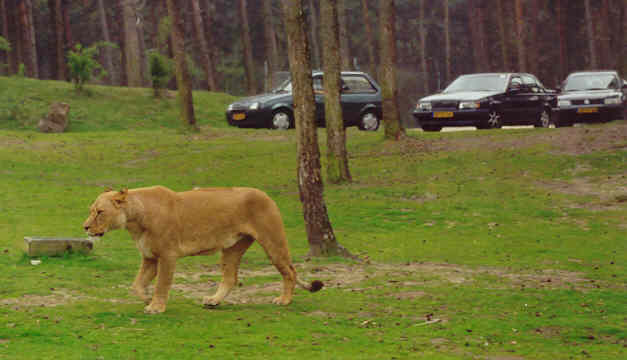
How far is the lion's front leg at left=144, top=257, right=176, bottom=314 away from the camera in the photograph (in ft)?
30.7

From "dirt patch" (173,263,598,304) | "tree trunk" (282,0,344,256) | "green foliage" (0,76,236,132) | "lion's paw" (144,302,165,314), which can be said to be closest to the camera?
"lion's paw" (144,302,165,314)

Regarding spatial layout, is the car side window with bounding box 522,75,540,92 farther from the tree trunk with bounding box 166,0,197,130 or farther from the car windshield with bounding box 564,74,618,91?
the tree trunk with bounding box 166,0,197,130

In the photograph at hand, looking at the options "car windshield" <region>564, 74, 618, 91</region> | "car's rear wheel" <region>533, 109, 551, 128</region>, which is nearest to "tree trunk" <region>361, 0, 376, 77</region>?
"car windshield" <region>564, 74, 618, 91</region>

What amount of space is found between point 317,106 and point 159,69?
29.5ft

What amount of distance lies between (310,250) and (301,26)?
3223 mm

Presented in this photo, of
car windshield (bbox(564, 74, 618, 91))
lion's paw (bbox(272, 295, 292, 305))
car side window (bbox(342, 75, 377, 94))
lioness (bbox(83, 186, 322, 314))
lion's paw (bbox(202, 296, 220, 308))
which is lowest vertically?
lion's paw (bbox(272, 295, 292, 305))

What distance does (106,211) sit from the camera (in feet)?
29.6

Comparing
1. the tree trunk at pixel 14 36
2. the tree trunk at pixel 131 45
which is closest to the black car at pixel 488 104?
the tree trunk at pixel 131 45

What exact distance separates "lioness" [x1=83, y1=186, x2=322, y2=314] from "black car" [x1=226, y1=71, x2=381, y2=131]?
19.1 m

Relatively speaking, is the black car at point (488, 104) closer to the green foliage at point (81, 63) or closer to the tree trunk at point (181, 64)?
the tree trunk at point (181, 64)

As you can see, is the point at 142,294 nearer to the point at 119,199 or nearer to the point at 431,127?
the point at 119,199

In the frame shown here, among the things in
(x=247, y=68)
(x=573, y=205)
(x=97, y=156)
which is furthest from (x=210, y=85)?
(x=573, y=205)

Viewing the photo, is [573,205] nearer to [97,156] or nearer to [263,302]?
[263,302]

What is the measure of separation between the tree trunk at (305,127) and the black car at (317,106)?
14.9m
